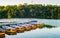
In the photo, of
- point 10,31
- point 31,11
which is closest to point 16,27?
point 10,31

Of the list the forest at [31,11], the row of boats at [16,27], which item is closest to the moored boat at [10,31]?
the row of boats at [16,27]

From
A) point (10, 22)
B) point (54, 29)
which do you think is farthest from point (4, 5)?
point (54, 29)

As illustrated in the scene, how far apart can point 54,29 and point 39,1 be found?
0.38 meters

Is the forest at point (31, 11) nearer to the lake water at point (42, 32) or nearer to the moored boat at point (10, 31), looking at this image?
the lake water at point (42, 32)

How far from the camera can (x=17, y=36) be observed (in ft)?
6.03

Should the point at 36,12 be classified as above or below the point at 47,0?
below

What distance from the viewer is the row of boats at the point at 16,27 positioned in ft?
6.02

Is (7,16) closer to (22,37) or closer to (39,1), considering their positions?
(22,37)

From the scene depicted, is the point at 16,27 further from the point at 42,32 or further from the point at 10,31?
the point at 42,32

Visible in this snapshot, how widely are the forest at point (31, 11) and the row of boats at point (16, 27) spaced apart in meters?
0.09

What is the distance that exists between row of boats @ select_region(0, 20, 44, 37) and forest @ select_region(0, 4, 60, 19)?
0.31ft

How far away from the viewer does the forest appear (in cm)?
191

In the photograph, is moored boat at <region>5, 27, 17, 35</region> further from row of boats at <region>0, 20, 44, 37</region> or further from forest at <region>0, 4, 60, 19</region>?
forest at <region>0, 4, 60, 19</region>

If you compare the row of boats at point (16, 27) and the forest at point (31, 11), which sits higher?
the forest at point (31, 11)
